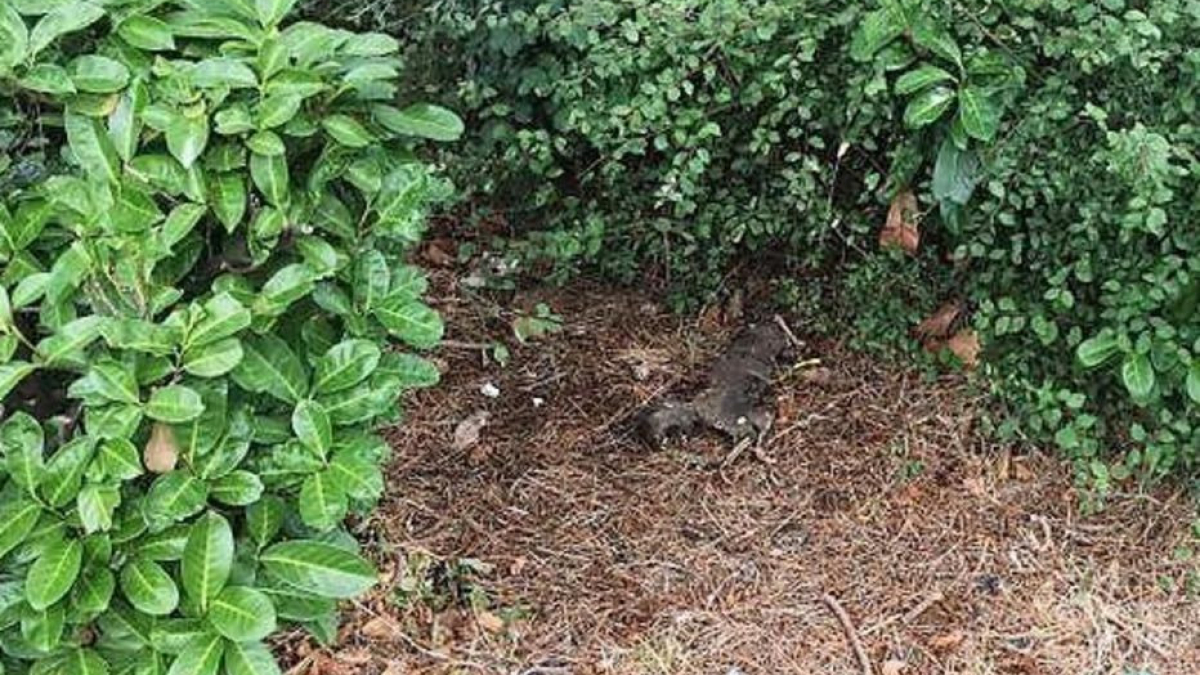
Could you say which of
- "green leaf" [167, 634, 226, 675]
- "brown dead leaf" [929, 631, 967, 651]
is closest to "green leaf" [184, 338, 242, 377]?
"green leaf" [167, 634, 226, 675]

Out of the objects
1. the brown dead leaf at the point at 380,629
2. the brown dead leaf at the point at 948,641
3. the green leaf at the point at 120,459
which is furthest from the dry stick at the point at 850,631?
the green leaf at the point at 120,459

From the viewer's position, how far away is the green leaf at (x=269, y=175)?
171 centimetres

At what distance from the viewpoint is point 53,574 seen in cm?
165

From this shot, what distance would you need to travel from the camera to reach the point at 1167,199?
7.69ft

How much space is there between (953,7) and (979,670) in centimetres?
114

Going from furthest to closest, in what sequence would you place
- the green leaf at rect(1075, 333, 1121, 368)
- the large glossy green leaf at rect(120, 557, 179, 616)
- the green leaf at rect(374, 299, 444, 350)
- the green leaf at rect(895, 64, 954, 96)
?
the green leaf at rect(1075, 333, 1121, 368) < the green leaf at rect(895, 64, 954, 96) < the green leaf at rect(374, 299, 444, 350) < the large glossy green leaf at rect(120, 557, 179, 616)

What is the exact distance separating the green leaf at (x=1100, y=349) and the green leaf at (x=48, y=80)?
1751mm

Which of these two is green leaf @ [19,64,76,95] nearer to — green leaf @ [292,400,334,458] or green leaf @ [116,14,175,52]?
green leaf @ [116,14,175,52]

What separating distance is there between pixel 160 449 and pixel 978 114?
4.91ft

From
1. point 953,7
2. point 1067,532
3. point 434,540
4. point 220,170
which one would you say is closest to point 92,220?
point 220,170

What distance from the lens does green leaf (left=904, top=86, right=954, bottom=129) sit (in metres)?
2.49

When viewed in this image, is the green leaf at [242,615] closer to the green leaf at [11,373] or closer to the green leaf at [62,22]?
the green leaf at [11,373]

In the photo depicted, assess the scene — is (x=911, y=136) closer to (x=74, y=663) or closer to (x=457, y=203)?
(x=457, y=203)

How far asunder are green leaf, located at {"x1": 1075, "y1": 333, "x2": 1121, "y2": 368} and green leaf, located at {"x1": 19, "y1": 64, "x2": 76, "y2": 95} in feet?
5.74
